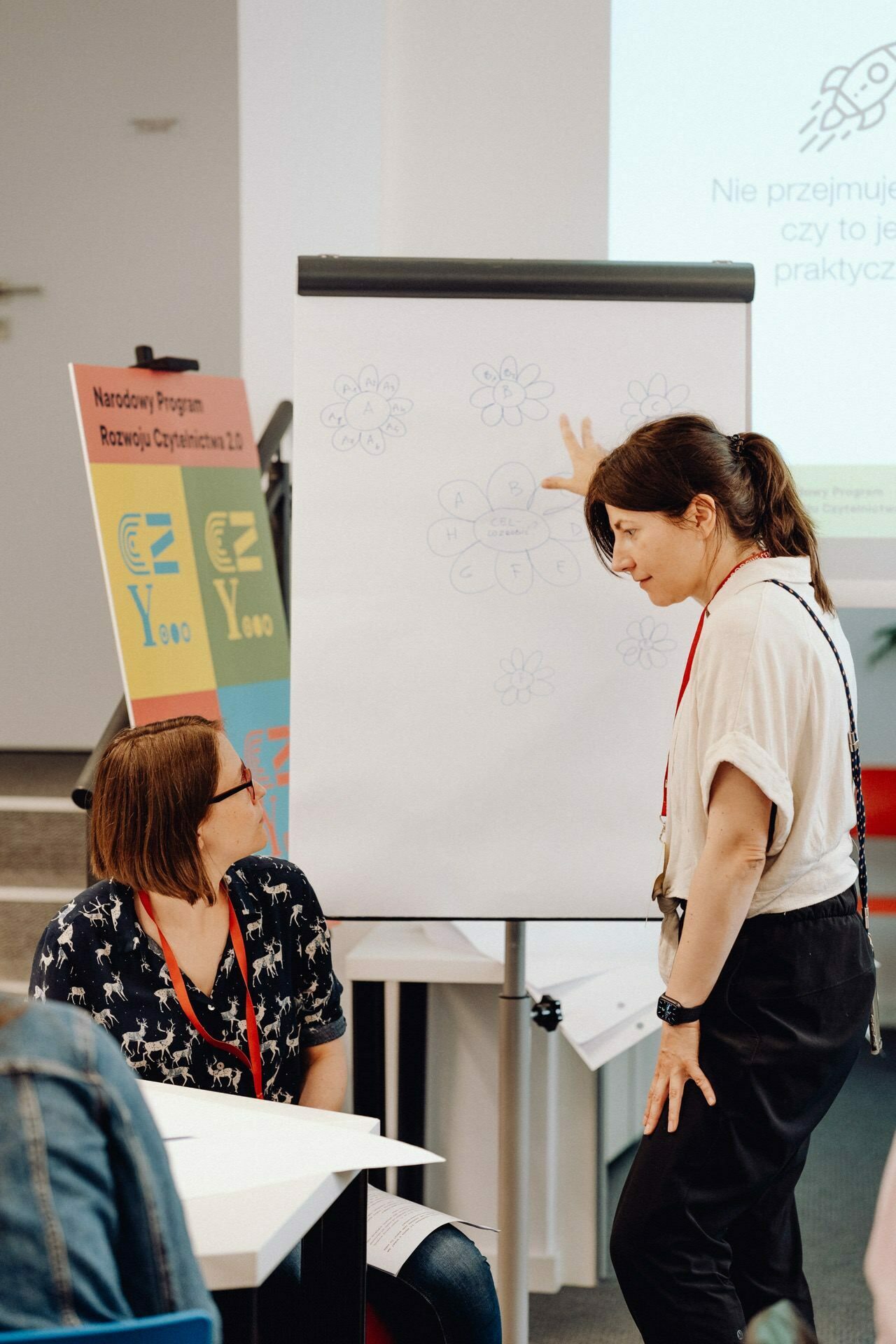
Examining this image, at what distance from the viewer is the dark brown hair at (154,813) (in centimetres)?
158

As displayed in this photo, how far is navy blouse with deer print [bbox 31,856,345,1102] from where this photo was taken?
5.03ft

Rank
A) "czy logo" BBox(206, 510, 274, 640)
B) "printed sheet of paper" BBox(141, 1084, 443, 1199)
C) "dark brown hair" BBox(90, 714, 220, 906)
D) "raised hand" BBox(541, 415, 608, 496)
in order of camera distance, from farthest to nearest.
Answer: "czy logo" BBox(206, 510, 274, 640), "raised hand" BBox(541, 415, 608, 496), "dark brown hair" BBox(90, 714, 220, 906), "printed sheet of paper" BBox(141, 1084, 443, 1199)

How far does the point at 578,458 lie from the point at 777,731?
0.73m

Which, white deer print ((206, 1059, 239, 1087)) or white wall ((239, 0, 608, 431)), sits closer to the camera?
white deer print ((206, 1059, 239, 1087))

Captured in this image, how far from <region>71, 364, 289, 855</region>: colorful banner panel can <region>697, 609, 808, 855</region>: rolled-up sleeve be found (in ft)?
4.58

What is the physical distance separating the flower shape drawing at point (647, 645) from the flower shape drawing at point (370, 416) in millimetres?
492

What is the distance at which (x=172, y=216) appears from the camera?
362 centimetres

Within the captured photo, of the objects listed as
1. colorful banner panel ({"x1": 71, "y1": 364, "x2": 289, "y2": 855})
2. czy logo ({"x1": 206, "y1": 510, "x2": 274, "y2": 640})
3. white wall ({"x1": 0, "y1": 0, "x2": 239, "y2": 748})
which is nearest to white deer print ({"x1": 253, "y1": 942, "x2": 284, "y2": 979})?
colorful banner panel ({"x1": 71, "y1": 364, "x2": 289, "y2": 855})

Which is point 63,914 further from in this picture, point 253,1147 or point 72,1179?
point 72,1179

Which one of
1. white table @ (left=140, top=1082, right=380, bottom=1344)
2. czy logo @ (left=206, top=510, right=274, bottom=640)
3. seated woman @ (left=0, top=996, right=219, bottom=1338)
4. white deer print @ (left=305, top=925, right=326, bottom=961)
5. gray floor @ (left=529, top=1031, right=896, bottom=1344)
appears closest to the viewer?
seated woman @ (left=0, top=996, right=219, bottom=1338)

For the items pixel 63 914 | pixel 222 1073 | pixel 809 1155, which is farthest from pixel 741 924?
pixel 809 1155

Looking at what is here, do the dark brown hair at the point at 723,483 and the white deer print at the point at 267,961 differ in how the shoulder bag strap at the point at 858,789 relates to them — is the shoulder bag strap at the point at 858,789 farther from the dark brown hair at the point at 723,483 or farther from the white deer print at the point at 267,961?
the white deer print at the point at 267,961

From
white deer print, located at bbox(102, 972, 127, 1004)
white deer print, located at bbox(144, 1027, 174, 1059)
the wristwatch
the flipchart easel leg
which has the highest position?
white deer print, located at bbox(102, 972, 127, 1004)

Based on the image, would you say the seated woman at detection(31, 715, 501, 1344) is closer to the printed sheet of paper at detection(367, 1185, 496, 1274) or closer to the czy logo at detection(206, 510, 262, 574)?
the printed sheet of paper at detection(367, 1185, 496, 1274)
